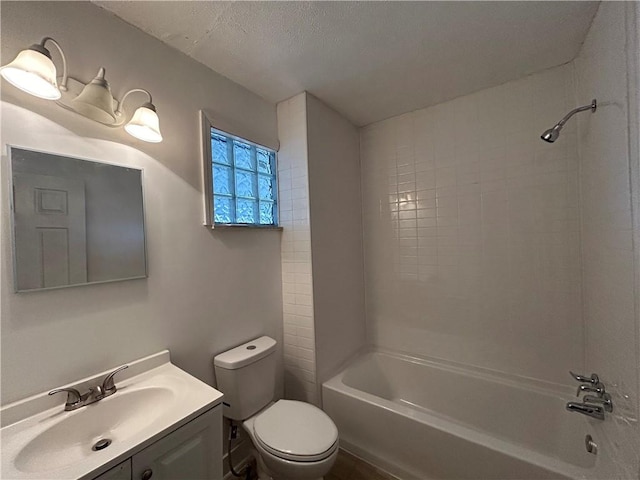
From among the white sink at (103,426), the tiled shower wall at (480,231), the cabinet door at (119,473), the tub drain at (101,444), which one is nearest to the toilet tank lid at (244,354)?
the white sink at (103,426)

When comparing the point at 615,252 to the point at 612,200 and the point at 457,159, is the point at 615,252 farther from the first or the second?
the point at 457,159

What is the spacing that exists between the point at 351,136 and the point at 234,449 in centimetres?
241

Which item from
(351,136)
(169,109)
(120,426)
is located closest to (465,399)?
(120,426)

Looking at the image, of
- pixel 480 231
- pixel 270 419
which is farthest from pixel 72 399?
pixel 480 231

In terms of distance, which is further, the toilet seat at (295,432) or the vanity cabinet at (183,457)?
the toilet seat at (295,432)

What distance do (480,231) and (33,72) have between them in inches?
91.8

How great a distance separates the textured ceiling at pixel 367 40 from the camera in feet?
3.74

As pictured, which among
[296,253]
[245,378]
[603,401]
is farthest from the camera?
[296,253]

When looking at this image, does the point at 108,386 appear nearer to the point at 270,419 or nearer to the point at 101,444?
the point at 101,444

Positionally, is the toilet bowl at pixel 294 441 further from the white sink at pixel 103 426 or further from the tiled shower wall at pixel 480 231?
the tiled shower wall at pixel 480 231

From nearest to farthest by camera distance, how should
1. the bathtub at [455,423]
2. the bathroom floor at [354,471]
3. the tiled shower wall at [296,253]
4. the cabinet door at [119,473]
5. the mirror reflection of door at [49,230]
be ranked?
the cabinet door at [119,473] < the mirror reflection of door at [49,230] < the bathtub at [455,423] < the bathroom floor at [354,471] < the tiled shower wall at [296,253]

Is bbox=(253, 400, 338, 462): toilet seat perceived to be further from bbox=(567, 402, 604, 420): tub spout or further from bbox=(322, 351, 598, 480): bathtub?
bbox=(567, 402, 604, 420): tub spout

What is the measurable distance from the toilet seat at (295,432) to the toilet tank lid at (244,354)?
11.8 inches

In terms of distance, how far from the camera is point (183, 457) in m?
0.89
